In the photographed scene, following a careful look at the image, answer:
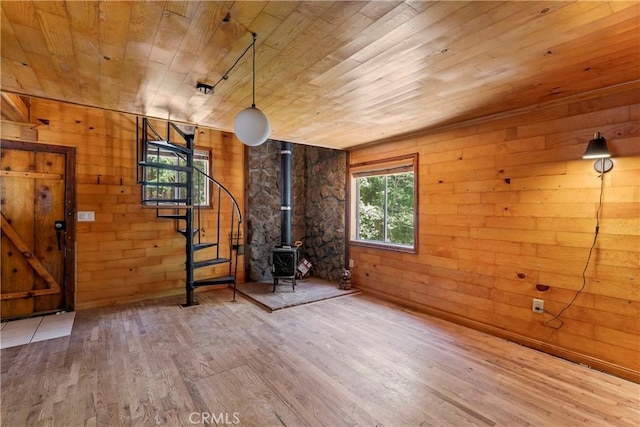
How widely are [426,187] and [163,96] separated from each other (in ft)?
10.1

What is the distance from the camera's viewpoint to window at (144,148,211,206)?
13.4ft

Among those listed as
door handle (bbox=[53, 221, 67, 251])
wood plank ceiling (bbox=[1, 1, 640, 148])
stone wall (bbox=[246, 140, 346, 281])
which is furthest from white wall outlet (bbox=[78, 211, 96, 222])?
stone wall (bbox=[246, 140, 346, 281])

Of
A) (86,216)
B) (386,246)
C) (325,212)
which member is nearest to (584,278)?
(386,246)

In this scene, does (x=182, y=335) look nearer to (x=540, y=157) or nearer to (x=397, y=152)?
(x=397, y=152)

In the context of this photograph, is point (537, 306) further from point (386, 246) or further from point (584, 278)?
point (386, 246)

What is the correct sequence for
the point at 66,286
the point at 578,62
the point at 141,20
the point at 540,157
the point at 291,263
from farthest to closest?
1. the point at 291,263
2. the point at 66,286
3. the point at 540,157
4. the point at 578,62
5. the point at 141,20

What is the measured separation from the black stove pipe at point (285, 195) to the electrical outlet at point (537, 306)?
3.34 m

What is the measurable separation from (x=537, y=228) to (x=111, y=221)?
5.05 metres

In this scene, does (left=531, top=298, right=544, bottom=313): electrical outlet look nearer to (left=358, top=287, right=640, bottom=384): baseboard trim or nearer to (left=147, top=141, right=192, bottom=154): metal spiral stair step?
(left=358, top=287, right=640, bottom=384): baseboard trim

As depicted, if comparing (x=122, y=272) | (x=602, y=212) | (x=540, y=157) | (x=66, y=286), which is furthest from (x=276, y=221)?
(x=602, y=212)

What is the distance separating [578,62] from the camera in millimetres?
1916

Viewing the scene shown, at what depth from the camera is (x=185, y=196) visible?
434 cm

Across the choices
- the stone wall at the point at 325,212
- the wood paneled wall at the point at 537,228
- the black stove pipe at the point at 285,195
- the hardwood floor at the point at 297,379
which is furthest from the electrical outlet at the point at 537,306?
the black stove pipe at the point at 285,195

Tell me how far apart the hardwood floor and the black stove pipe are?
1830 millimetres
